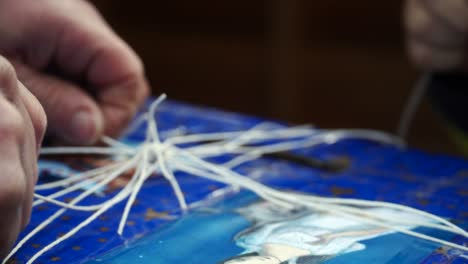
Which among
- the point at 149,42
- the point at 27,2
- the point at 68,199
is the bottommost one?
the point at 68,199

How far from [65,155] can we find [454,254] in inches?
14.4

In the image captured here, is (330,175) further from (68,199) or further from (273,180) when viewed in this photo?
(68,199)

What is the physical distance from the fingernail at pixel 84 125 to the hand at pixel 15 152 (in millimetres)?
203

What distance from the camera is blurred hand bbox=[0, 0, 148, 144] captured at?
572mm

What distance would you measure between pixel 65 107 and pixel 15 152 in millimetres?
244

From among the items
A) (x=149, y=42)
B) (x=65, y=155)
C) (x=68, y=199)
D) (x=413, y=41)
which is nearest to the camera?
(x=68, y=199)

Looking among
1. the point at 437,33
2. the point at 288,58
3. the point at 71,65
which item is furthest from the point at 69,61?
the point at 288,58

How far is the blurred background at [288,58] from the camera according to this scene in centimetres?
193

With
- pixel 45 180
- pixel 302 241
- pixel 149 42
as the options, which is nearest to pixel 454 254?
pixel 302 241

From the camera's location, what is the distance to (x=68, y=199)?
517 mm

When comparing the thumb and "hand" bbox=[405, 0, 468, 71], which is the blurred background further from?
the thumb

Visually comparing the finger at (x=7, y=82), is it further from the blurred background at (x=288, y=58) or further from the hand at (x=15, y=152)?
the blurred background at (x=288, y=58)

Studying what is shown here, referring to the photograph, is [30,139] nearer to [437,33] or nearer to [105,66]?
[105,66]

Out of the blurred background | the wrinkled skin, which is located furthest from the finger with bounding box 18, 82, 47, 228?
the blurred background
